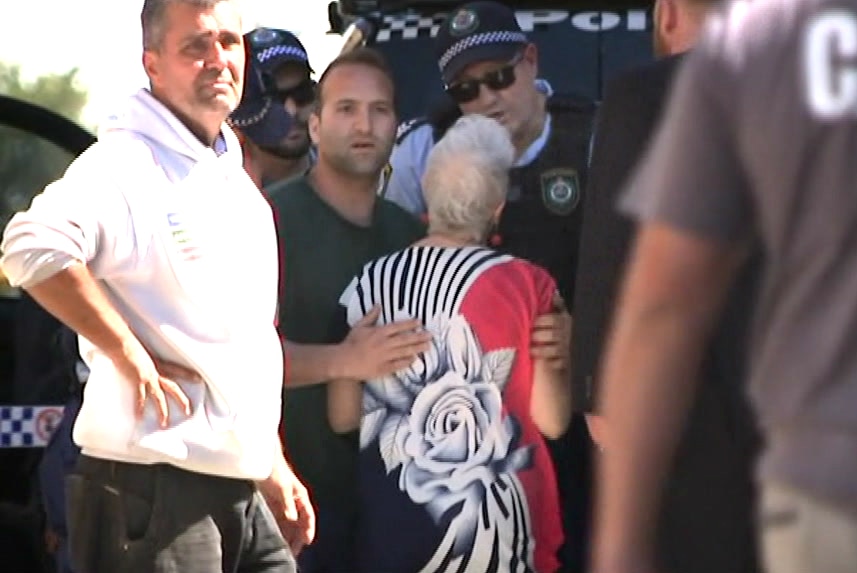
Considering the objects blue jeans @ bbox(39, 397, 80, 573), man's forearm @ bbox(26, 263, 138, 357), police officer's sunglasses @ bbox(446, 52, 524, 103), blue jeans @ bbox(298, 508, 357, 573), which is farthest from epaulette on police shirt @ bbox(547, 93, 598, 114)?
man's forearm @ bbox(26, 263, 138, 357)

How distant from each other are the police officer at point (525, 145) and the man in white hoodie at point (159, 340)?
1.21 m

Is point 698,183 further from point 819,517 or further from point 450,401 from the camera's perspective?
point 450,401

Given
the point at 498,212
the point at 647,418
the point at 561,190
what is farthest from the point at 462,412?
the point at 647,418

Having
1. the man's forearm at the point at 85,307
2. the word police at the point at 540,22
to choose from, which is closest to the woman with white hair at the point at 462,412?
the man's forearm at the point at 85,307

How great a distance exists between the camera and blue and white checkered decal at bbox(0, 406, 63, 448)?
6.72 metres

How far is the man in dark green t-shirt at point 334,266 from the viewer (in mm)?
5465

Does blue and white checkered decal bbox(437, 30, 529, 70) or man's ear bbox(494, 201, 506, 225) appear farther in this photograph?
blue and white checkered decal bbox(437, 30, 529, 70)

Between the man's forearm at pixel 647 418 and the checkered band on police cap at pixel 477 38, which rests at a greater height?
the checkered band on police cap at pixel 477 38

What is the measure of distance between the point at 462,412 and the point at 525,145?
0.95m

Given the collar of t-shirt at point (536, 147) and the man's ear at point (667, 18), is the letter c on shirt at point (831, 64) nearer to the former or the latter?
the man's ear at point (667, 18)

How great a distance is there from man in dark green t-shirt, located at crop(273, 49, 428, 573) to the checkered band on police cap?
32cm

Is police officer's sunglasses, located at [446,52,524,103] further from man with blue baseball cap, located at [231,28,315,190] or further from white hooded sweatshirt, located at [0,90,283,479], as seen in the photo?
white hooded sweatshirt, located at [0,90,283,479]

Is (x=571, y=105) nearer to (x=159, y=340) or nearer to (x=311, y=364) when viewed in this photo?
(x=311, y=364)

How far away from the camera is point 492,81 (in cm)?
612
